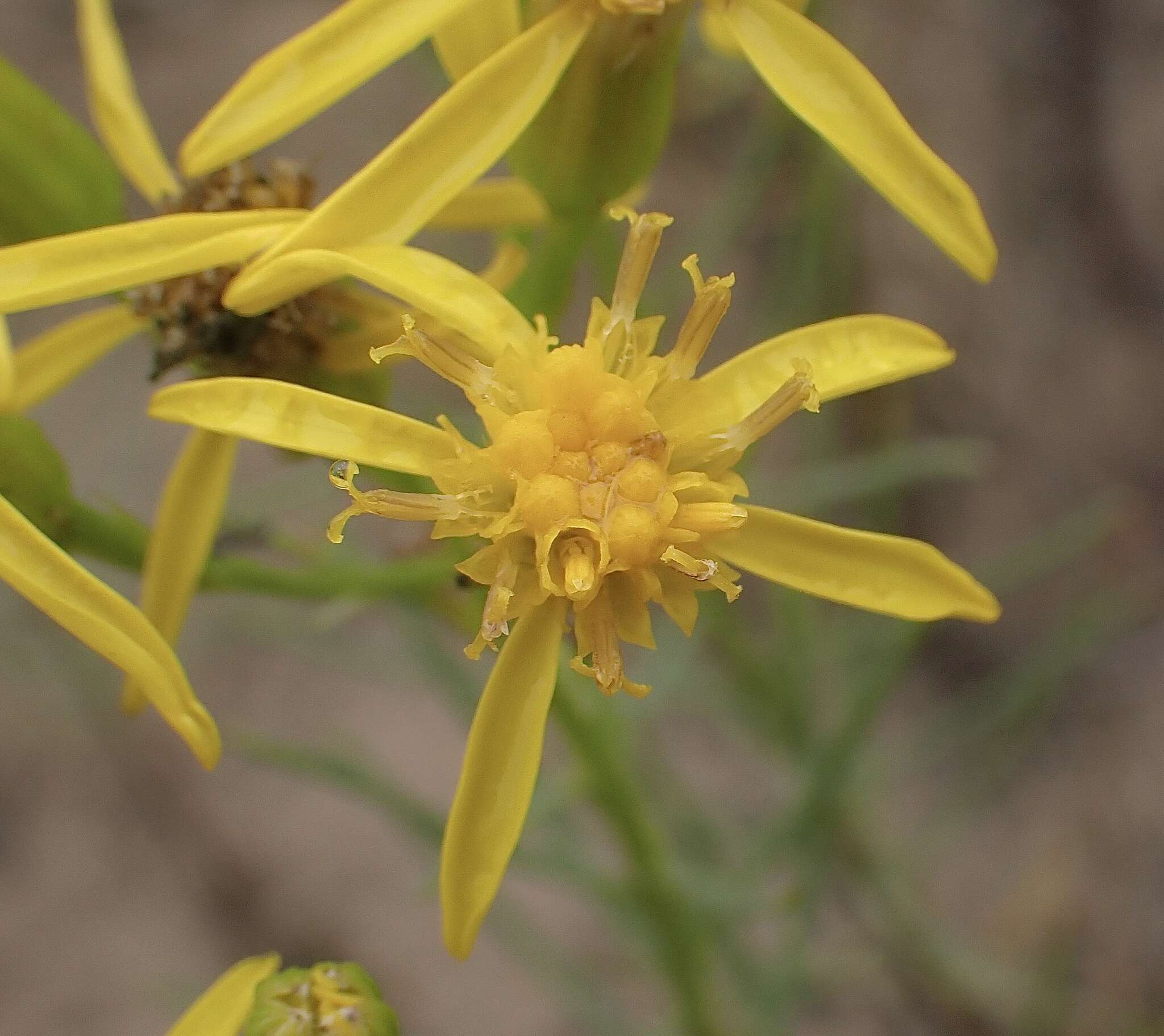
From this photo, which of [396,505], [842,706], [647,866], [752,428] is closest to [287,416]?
[396,505]

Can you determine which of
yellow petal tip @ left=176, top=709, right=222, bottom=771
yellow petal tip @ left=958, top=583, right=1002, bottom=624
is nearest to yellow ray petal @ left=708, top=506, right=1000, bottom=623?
yellow petal tip @ left=958, top=583, right=1002, bottom=624

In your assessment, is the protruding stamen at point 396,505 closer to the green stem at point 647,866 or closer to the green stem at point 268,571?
the green stem at point 268,571

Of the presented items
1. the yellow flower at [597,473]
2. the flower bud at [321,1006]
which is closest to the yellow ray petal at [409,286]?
the yellow flower at [597,473]

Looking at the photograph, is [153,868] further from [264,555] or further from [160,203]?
[160,203]

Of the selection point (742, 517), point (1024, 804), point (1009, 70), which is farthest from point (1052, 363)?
point (742, 517)

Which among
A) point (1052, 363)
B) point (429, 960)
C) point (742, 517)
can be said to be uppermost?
point (1052, 363)

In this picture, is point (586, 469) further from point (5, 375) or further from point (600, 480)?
point (5, 375)
